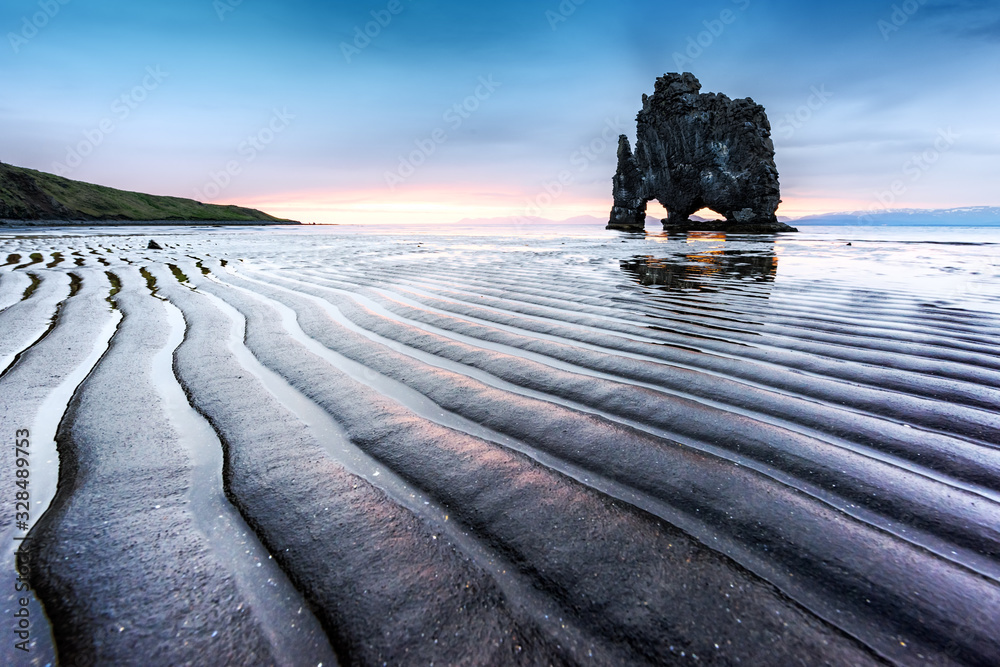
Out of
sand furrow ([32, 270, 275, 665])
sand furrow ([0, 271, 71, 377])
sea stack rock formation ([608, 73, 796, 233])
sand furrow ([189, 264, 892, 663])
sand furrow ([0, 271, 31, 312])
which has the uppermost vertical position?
sea stack rock formation ([608, 73, 796, 233])

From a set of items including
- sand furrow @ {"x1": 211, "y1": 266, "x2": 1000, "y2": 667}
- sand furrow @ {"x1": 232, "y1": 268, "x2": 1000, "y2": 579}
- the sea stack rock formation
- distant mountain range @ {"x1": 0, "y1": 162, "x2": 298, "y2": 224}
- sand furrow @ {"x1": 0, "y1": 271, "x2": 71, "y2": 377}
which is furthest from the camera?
distant mountain range @ {"x1": 0, "y1": 162, "x2": 298, "y2": 224}

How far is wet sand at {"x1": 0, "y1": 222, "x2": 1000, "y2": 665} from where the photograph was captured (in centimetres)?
132

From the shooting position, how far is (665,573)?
1542 millimetres

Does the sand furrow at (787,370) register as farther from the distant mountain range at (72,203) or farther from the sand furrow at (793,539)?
the distant mountain range at (72,203)

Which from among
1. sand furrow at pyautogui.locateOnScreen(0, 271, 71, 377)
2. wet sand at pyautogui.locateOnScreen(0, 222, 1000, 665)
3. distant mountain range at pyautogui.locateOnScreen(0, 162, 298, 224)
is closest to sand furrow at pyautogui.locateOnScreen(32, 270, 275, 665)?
wet sand at pyautogui.locateOnScreen(0, 222, 1000, 665)

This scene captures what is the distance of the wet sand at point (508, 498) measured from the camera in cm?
132

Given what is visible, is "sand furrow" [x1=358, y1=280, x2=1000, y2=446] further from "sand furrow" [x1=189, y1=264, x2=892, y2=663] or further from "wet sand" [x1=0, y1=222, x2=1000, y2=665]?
"sand furrow" [x1=189, y1=264, x2=892, y2=663]

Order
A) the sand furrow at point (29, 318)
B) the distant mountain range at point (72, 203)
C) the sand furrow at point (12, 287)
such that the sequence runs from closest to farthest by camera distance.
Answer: the sand furrow at point (29, 318), the sand furrow at point (12, 287), the distant mountain range at point (72, 203)

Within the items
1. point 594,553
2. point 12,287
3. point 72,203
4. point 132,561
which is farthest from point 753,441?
point 72,203

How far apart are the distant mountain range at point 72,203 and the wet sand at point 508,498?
328 feet

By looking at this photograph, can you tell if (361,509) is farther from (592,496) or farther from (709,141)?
(709,141)

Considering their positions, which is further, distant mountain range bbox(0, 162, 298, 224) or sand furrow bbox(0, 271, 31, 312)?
distant mountain range bbox(0, 162, 298, 224)

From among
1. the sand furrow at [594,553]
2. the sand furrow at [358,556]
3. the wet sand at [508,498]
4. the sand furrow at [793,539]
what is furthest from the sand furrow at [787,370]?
the sand furrow at [358,556]

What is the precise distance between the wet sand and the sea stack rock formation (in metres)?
60.2
